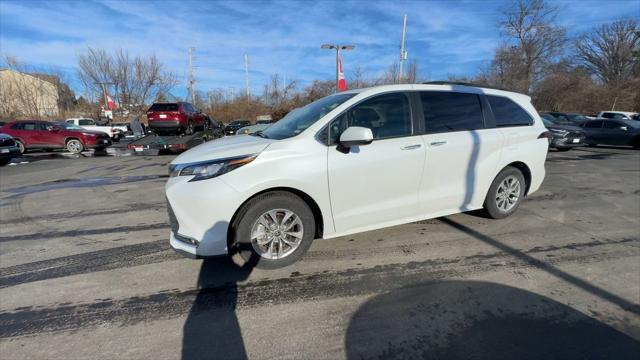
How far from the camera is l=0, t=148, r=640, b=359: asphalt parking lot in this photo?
7.61 feet

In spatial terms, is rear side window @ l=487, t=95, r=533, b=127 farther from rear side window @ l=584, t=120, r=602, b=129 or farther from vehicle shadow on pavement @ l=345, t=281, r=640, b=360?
rear side window @ l=584, t=120, r=602, b=129

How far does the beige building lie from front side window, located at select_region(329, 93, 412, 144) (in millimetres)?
49828

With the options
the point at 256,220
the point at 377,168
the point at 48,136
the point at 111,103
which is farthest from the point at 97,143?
the point at 111,103

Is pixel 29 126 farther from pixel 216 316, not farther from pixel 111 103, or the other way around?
pixel 111 103

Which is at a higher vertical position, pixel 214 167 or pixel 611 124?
pixel 611 124

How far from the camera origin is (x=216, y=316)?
2.65 metres

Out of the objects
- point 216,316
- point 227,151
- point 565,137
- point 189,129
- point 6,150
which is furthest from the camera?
point 189,129

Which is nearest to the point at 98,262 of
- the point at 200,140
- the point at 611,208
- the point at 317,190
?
the point at 317,190

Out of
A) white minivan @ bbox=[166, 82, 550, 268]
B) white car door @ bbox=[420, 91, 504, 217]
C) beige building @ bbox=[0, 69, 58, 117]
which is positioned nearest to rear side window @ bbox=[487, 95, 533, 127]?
white minivan @ bbox=[166, 82, 550, 268]

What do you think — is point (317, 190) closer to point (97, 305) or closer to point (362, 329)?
point (362, 329)

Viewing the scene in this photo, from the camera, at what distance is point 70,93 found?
4709cm

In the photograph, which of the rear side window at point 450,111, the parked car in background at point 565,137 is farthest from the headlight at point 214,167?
the parked car in background at point 565,137

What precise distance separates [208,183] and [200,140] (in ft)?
35.6

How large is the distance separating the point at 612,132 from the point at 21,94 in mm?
55228
